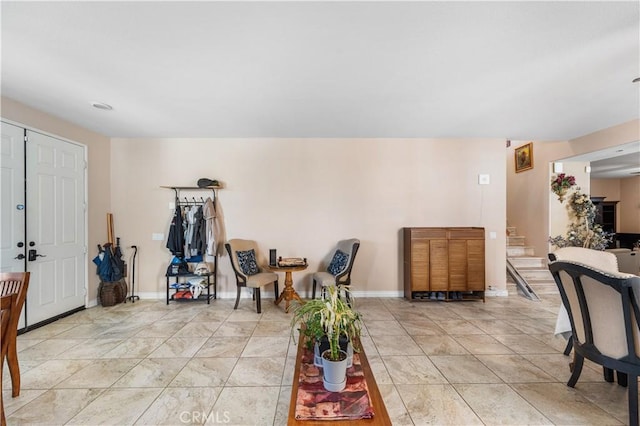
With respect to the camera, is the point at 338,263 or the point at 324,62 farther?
the point at 338,263

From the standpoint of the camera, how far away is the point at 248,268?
398cm

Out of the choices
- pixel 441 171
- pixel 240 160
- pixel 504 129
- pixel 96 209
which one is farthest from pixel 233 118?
pixel 504 129

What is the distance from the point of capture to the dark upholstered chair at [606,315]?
158cm

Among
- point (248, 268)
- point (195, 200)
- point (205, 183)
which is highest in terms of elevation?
point (205, 183)

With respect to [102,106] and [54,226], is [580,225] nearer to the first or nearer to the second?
[102,106]

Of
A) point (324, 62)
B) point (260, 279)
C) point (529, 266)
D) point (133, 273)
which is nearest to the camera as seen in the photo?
point (324, 62)

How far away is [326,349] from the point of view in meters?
1.63

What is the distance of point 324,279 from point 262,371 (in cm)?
165

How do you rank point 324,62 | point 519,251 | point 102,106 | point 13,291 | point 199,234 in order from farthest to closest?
point 519,251, point 199,234, point 102,106, point 324,62, point 13,291

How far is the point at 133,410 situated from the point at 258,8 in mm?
2813

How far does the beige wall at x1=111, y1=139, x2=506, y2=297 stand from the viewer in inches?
173

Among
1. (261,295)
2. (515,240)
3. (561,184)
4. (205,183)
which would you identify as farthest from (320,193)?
(561,184)

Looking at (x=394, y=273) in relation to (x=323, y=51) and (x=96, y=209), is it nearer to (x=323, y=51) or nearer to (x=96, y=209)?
(x=323, y=51)

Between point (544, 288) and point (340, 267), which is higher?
point (340, 267)
